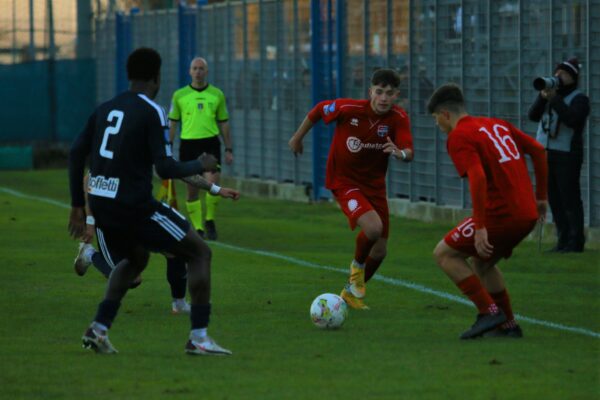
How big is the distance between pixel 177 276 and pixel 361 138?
1971mm

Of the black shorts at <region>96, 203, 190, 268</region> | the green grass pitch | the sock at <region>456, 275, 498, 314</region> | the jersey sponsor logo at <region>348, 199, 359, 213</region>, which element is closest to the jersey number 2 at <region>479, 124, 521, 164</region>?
the sock at <region>456, 275, 498, 314</region>

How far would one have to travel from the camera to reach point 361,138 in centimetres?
1201

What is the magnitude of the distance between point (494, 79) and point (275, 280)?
6.73 meters

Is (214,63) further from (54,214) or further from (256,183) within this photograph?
(54,214)

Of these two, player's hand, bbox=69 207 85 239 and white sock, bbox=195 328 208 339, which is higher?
player's hand, bbox=69 207 85 239

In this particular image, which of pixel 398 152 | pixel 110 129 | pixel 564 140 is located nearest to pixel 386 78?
pixel 398 152

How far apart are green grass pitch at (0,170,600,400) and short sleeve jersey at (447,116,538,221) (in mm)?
866

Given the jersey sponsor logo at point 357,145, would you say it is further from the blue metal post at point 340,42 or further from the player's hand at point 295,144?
the blue metal post at point 340,42

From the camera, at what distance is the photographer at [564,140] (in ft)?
52.0

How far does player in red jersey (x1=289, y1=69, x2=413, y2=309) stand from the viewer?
465 inches

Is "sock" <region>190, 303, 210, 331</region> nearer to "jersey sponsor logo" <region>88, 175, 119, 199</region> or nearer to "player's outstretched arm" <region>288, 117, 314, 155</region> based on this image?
"jersey sponsor logo" <region>88, 175, 119, 199</region>

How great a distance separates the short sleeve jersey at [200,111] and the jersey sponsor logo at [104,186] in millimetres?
9589

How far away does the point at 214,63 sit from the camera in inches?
1201

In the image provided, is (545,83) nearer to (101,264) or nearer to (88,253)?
(88,253)
